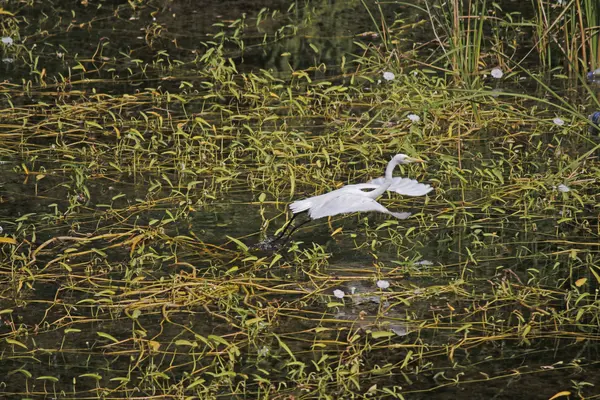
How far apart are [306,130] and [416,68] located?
4.02 feet

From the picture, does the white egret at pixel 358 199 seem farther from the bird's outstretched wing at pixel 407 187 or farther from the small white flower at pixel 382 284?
the small white flower at pixel 382 284

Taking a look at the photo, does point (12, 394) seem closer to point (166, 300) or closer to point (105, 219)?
point (166, 300)

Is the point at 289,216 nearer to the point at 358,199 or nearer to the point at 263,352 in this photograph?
the point at 358,199

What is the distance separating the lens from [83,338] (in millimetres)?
4445

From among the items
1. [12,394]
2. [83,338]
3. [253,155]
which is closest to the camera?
[12,394]

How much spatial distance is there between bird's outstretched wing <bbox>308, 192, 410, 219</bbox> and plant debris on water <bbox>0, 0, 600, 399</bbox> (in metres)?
0.20

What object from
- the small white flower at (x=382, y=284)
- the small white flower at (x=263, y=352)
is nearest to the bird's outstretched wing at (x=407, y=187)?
the small white flower at (x=382, y=284)

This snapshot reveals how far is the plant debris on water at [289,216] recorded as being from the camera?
4.21 m

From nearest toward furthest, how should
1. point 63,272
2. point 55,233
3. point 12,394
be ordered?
point 12,394 → point 63,272 → point 55,233

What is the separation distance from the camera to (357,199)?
16.2 ft

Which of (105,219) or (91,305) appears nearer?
(91,305)

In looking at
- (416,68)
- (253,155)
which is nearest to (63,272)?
(253,155)

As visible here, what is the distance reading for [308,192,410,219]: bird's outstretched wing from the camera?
4.90m

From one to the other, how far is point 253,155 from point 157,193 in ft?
2.18
